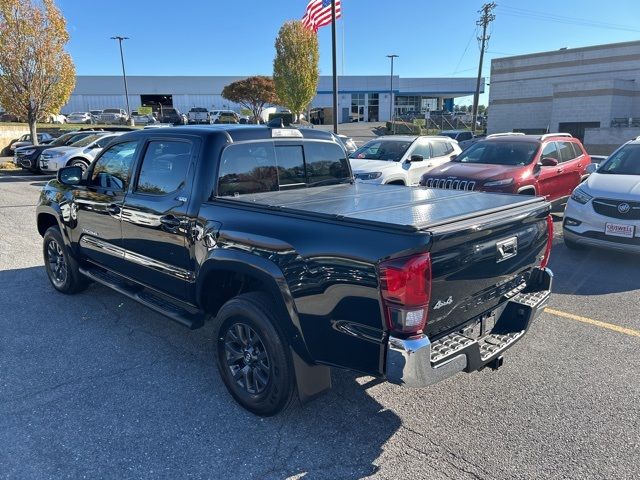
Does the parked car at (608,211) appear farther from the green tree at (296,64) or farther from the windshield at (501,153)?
the green tree at (296,64)

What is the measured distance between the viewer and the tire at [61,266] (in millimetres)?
5258

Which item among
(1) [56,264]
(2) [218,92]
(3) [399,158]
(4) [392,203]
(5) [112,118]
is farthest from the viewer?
(2) [218,92]

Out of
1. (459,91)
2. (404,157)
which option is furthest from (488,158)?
(459,91)

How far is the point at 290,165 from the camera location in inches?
162

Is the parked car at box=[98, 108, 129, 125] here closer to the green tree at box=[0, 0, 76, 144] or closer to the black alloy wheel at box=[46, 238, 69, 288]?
the green tree at box=[0, 0, 76, 144]

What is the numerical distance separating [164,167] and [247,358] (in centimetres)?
174

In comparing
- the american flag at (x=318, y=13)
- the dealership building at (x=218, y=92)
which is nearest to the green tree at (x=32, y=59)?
the american flag at (x=318, y=13)

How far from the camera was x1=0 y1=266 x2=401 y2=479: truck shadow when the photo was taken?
2777 mm

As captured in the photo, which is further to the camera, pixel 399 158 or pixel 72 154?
pixel 72 154

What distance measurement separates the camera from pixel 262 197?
3578mm

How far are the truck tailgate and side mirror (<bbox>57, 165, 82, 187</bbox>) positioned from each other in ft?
12.9

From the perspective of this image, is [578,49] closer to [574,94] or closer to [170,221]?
[574,94]

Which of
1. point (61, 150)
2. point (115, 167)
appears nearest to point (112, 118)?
point (61, 150)

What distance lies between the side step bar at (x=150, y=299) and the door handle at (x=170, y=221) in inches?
27.0
